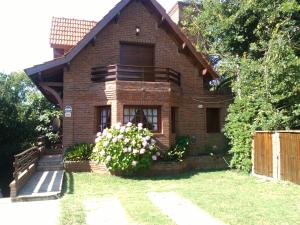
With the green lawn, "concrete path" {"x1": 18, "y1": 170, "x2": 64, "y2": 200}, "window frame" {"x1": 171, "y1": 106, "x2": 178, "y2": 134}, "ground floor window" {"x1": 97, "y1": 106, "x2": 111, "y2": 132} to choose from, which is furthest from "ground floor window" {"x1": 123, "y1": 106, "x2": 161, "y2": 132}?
"concrete path" {"x1": 18, "y1": 170, "x2": 64, "y2": 200}

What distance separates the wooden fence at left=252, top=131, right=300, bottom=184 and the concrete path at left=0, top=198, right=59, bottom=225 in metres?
7.68

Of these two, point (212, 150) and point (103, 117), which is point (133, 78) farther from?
point (212, 150)

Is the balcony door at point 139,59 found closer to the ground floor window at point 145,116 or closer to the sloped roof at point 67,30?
the ground floor window at point 145,116

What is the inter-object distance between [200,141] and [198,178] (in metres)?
4.81

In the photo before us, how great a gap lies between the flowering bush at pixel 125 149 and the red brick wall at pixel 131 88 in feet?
3.83

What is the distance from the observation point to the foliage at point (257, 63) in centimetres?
1405

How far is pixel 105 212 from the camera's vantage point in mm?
8484

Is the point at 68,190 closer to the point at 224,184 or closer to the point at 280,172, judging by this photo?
the point at 224,184

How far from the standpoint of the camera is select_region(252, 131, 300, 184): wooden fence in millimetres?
11641

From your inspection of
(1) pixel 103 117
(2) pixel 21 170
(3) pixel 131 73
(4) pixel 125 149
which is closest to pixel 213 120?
(3) pixel 131 73

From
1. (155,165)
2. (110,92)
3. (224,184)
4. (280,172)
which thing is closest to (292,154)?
(280,172)

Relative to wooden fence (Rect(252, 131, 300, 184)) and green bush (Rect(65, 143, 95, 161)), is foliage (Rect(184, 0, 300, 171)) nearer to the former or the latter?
wooden fence (Rect(252, 131, 300, 184))

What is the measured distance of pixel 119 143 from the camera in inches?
536

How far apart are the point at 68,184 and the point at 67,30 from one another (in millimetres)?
10082
